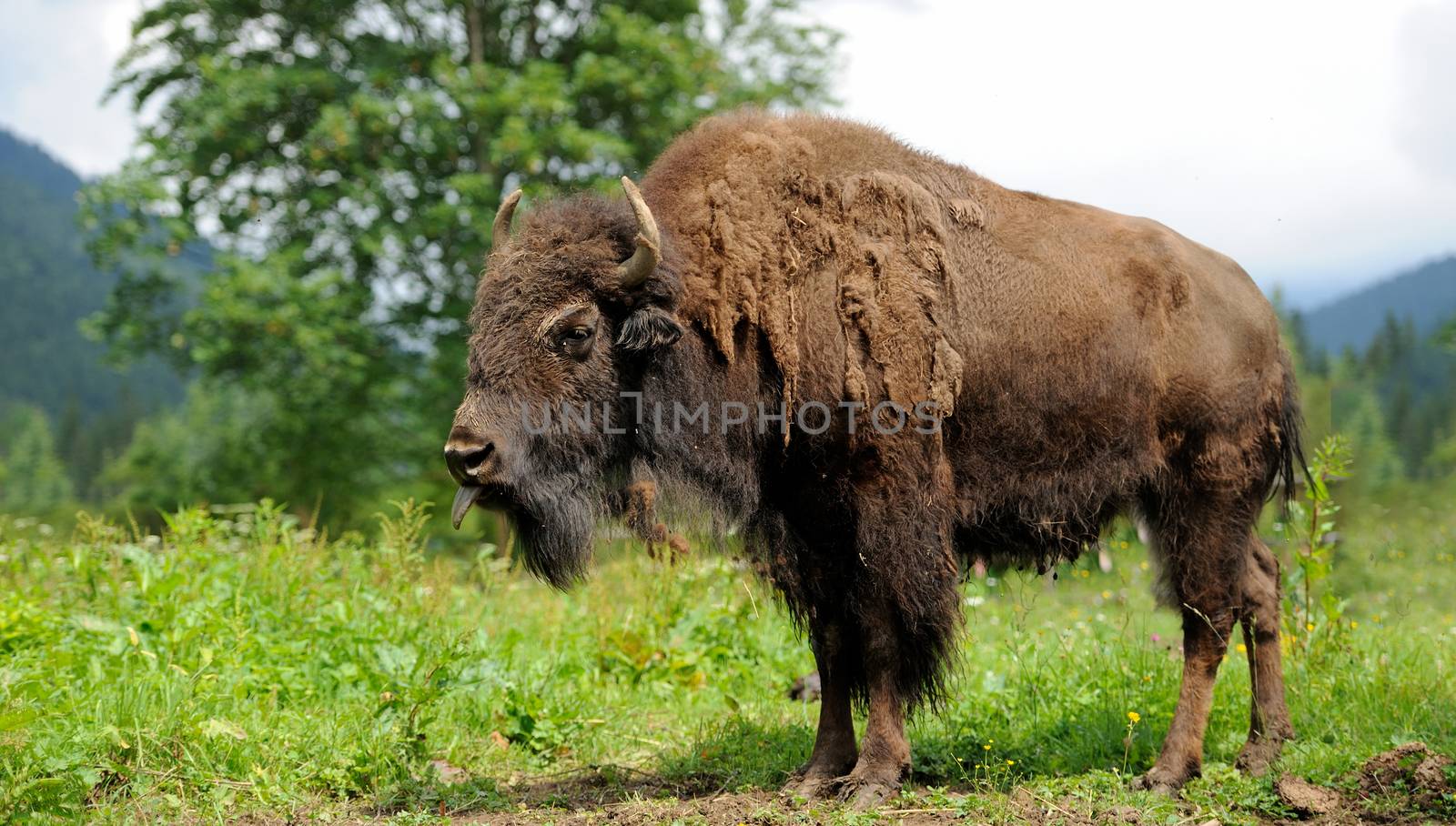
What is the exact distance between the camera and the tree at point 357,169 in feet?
49.7

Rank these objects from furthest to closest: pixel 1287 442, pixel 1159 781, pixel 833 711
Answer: pixel 1287 442 → pixel 833 711 → pixel 1159 781

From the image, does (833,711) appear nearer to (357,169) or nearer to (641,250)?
(641,250)

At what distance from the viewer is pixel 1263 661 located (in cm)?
494

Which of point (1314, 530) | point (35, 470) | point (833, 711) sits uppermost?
point (1314, 530)

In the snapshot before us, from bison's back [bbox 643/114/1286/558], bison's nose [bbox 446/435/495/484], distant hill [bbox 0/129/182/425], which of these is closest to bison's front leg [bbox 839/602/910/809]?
bison's back [bbox 643/114/1286/558]

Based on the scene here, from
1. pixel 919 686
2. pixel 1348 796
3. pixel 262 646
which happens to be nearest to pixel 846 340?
pixel 919 686

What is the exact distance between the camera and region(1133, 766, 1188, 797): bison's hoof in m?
4.43

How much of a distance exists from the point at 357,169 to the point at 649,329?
12942 millimetres

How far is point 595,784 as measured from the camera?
15.5 feet

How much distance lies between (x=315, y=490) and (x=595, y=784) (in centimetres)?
1387

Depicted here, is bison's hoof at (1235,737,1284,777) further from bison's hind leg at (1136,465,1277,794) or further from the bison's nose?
the bison's nose

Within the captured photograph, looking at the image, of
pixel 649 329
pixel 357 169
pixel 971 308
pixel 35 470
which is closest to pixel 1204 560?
pixel 971 308

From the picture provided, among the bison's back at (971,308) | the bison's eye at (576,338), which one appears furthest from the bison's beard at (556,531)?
the bison's back at (971,308)

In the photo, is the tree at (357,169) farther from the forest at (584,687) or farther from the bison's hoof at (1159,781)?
the bison's hoof at (1159,781)
